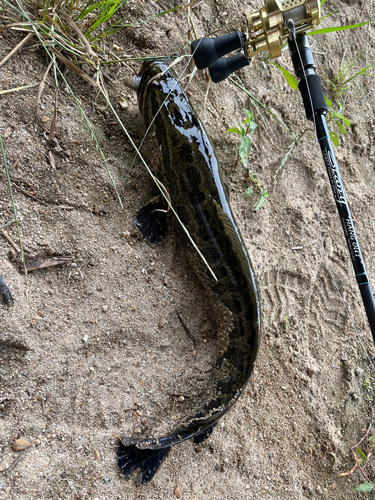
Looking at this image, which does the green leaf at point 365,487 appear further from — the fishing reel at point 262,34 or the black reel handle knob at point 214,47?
the black reel handle knob at point 214,47

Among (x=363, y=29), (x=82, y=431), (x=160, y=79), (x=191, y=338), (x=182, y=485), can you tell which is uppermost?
(x=363, y=29)

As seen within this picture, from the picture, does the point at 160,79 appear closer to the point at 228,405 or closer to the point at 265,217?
the point at 265,217

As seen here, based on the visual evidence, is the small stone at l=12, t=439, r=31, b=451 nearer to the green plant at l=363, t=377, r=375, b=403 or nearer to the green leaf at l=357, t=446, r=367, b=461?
the green leaf at l=357, t=446, r=367, b=461

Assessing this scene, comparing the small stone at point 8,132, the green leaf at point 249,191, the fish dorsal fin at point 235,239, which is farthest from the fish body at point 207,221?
the small stone at point 8,132

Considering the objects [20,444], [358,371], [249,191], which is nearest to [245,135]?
[249,191]

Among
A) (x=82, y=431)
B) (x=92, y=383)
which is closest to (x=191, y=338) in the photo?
(x=92, y=383)

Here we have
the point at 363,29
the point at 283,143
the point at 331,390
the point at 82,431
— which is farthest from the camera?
the point at 363,29

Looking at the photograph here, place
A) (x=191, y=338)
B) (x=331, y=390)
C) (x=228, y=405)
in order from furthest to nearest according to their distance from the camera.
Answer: (x=331, y=390), (x=191, y=338), (x=228, y=405)

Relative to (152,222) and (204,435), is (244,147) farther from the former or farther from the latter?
(204,435)
